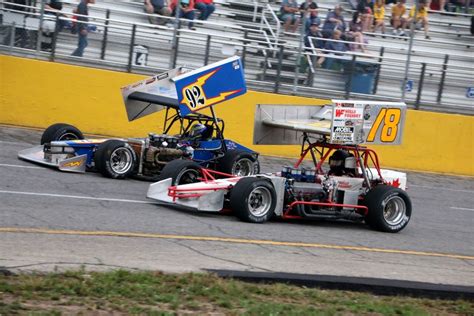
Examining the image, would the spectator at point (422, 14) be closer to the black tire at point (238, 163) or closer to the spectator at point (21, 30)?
the black tire at point (238, 163)

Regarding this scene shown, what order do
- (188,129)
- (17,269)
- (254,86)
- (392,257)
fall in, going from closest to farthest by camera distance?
(17,269), (392,257), (188,129), (254,86)

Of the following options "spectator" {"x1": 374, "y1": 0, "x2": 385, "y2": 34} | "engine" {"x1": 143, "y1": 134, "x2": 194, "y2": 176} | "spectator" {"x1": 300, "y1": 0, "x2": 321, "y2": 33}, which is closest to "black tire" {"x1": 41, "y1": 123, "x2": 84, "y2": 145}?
"engine" {"x1": 143, "y1": 134, "x2": 194, "y2": 176}

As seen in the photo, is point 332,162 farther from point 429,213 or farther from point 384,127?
point 429,213

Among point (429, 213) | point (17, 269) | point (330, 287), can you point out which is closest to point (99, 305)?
point (17, 269)

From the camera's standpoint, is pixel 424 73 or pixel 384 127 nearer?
pixel 384 127

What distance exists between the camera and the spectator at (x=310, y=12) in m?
19.2

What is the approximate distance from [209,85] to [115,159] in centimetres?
222

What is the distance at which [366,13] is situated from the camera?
2031 cm

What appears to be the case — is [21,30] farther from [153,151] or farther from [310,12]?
[310,12]

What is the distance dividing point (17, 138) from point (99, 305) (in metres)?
10.6

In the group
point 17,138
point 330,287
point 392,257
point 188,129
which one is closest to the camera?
point 330,287

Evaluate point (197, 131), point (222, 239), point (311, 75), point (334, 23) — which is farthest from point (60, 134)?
point (334, 23)

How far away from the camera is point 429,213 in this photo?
1477cm

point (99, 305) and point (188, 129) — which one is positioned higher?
point (188, 129)
